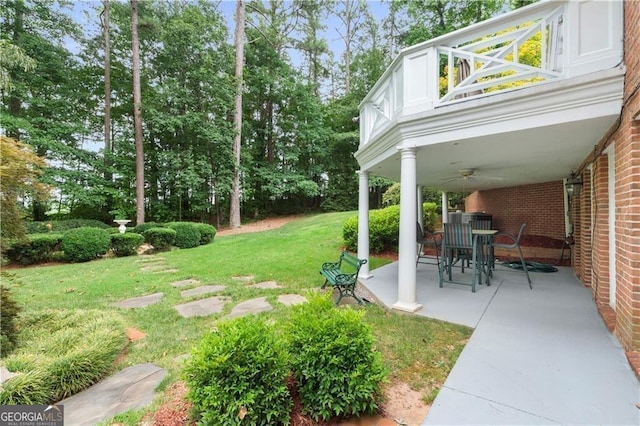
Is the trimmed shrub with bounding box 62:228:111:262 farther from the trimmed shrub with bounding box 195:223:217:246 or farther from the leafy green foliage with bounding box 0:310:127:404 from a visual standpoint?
the leafy green foliage with bounding box 0:310:127:404

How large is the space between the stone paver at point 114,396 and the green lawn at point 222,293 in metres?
0.14

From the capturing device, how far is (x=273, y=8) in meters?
18.1

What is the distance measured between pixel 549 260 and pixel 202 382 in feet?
28.5

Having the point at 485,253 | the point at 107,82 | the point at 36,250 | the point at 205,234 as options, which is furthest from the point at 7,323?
the point at 107,82

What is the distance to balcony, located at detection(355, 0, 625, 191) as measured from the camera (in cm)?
259

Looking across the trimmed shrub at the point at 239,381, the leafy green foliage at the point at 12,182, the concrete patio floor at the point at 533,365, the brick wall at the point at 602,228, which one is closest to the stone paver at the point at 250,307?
the concrete patio floor at the point at 533,365

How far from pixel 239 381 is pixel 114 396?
1287mm

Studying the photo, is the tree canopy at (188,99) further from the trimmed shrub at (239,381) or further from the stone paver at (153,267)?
the trimmed shrub at (239,381)

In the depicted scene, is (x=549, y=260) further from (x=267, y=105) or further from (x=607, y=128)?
(x=267, y=105)

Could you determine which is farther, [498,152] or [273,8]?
[273,8]

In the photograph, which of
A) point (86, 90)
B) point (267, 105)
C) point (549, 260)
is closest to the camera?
point (549, 260)

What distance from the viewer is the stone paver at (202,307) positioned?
13.0 ft

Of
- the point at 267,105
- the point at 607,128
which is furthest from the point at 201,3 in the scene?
the point at 607,128

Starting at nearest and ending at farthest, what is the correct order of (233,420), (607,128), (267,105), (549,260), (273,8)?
(233,420) → (607,128) → (549,260) → (273,8) → (267,105)
